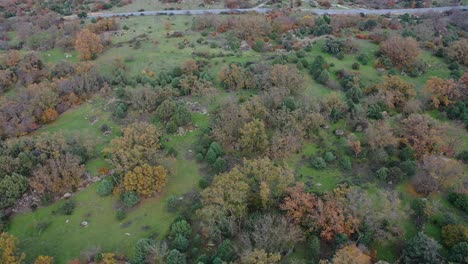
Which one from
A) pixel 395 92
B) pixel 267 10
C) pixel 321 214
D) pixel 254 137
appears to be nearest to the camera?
pixel 321 214

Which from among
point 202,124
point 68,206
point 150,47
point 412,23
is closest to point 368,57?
point 412,23

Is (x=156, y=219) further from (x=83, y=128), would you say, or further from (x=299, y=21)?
(x=299, y=21)

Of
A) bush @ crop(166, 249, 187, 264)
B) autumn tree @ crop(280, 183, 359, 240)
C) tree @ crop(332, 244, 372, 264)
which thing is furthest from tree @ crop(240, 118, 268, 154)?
tree @ crop(332, 244, 372, 264)

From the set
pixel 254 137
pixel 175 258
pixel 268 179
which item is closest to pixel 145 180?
pixel 175 258

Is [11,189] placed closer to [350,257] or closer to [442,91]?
[350,257]

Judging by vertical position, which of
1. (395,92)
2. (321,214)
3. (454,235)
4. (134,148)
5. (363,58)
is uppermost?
(363,58)

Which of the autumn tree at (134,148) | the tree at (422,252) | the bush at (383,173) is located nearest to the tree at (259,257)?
the tree at (422,252)

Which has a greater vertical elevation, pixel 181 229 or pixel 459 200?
pixel 459 200

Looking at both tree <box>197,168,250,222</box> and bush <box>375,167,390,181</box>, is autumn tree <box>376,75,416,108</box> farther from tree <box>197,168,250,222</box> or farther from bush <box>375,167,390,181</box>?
tree <box>197,168,250,222</box>
